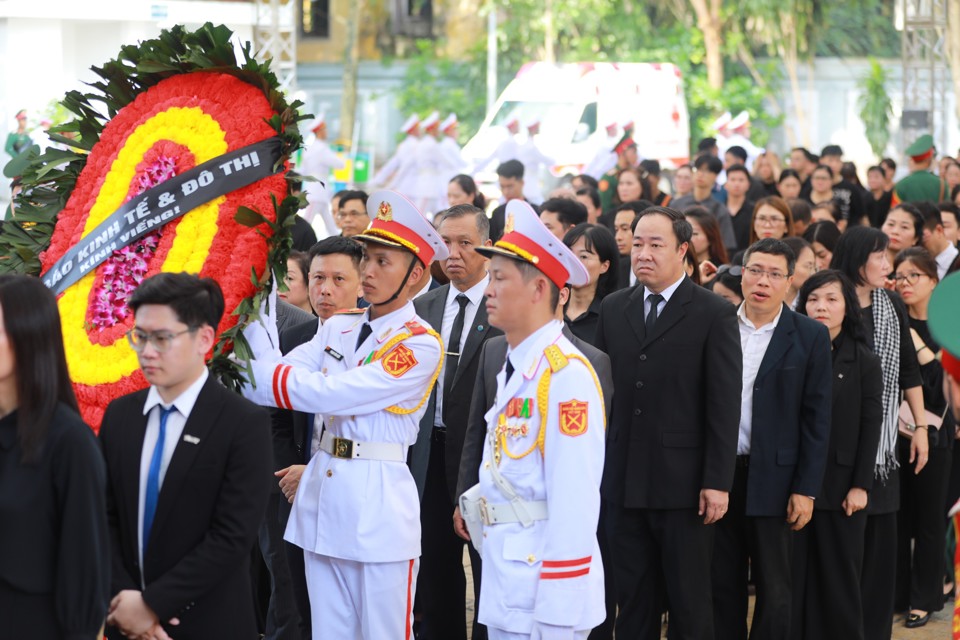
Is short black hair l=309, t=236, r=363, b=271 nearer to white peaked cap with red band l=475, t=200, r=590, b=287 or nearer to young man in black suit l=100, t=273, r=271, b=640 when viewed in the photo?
white peaked cap with red band l=475, t=200, r=590, b=287

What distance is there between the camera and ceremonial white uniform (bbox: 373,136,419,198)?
53.4 feet

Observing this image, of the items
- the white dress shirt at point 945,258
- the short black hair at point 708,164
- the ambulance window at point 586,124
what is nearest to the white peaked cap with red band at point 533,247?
the white dress shirt at point 945,258

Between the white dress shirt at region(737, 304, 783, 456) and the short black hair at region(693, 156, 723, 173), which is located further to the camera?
the short black hair at region(693, 156, 723, 173)

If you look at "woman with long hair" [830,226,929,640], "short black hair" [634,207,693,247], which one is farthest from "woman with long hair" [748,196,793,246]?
"short black hair" [634,207,693,247]

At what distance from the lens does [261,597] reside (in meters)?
5.73

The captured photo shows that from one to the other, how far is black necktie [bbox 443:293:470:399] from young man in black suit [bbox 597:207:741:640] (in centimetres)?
61

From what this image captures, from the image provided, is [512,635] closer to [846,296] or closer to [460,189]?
[846,296]

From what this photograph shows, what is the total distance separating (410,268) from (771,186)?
1054cm

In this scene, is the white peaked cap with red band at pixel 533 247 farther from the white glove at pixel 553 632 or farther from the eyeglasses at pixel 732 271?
the eyeglasses at pixel 732 271

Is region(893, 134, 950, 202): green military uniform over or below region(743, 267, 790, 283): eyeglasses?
Answer: over

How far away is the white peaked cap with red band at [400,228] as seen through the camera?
4.13m

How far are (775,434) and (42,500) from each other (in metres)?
2.94

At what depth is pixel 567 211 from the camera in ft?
24.2

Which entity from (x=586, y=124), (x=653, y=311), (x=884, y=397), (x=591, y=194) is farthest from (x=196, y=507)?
(x=586, y=124)
